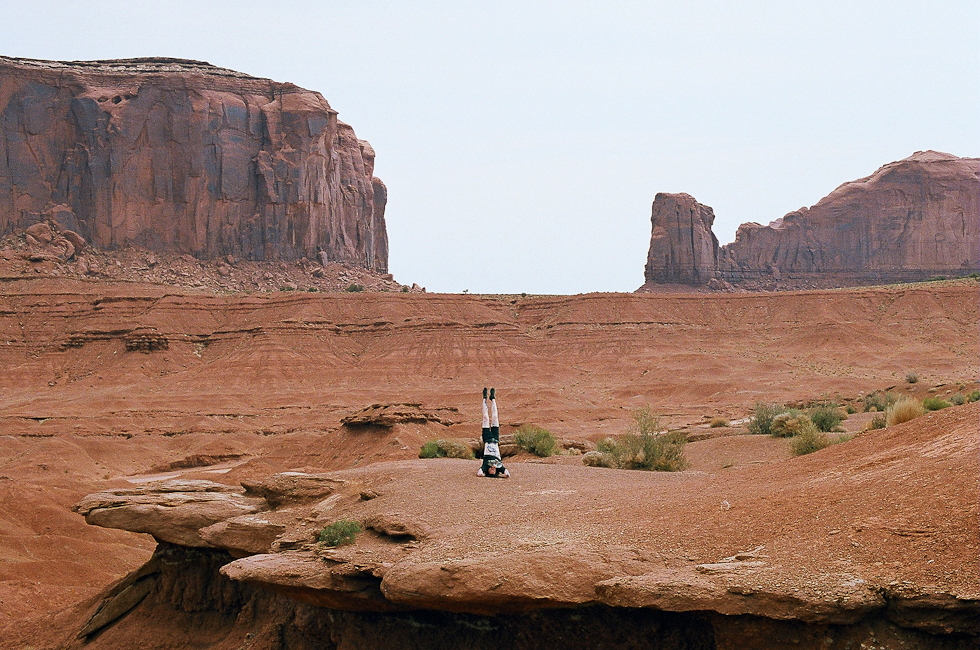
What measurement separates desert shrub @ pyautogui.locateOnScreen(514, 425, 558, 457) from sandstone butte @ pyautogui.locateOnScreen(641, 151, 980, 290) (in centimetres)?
8959

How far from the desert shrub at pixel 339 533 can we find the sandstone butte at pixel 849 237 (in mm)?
102149

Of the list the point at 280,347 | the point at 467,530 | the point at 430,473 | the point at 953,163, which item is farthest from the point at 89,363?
the point at 953,163

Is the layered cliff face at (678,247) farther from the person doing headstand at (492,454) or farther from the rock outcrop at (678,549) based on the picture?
the rock outcrop at (678,549)

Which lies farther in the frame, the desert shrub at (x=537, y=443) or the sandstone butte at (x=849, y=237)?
the sandstone butte at (x=849, y=237)

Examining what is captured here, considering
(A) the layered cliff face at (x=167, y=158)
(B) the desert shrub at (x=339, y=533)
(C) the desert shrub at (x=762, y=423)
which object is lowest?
(C) the desert shrub at (x=762, y=423)

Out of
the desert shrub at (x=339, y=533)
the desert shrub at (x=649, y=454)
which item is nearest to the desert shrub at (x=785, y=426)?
the desert shrub at (x=649, y=454)

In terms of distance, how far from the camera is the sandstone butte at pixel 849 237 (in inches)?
4550

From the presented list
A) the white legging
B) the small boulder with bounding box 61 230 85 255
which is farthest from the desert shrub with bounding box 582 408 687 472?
the small boulder with bounding box 61 230 85 255

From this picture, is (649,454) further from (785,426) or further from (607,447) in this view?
(785,426)

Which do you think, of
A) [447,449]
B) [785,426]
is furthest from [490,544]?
[785,426]

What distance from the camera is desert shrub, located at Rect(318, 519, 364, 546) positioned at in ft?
42.1

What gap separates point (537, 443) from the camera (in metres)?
24.7

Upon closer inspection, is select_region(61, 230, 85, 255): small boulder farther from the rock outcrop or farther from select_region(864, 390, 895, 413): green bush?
the rock outcrop

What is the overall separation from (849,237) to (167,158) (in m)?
76.5
